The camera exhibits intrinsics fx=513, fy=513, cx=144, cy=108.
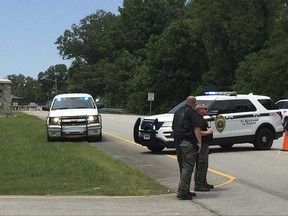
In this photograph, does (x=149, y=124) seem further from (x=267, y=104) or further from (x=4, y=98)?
(x=4, y=98)

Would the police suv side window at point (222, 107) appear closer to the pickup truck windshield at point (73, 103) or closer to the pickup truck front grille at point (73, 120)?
the pickup truck front grille at point (73, 120)

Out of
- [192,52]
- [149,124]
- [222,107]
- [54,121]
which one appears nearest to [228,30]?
[192,52]

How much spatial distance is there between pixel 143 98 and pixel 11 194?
6616 centimetres

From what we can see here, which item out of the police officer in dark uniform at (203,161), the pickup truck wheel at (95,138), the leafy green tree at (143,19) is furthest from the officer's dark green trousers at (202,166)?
the leafy green tree at (143,19)

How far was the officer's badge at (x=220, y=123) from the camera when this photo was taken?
17.3 meters

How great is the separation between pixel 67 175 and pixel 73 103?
34.8 ft

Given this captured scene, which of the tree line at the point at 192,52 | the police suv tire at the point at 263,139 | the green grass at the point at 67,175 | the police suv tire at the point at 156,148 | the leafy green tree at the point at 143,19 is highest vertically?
the leafy green tree at the point at 143,19

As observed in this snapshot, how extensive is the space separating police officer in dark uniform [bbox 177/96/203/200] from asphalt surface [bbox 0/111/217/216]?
452mm

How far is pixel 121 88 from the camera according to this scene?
294 feet

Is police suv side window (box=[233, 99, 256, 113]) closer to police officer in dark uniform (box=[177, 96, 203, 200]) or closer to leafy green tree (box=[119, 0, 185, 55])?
police officer in dark uniform (box=[177, 96, 203, 200])

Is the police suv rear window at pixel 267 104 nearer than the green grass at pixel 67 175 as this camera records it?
No

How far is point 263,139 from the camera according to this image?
1839cm

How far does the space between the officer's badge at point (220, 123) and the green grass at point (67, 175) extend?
3.92 meters

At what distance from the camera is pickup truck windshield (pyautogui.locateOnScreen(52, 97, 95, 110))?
870 inches
